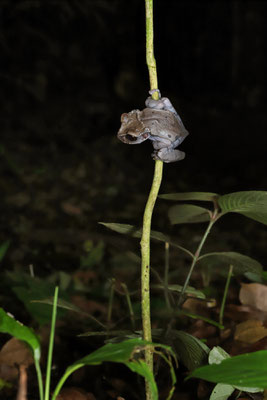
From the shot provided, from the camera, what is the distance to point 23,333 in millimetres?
606

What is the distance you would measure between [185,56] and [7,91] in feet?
6.20

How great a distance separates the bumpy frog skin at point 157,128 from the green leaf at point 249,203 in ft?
0.60

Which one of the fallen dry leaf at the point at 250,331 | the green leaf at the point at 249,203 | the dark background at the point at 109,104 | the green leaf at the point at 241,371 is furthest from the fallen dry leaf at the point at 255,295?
the dark background at the point at 109,104

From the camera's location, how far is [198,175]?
14.1ft

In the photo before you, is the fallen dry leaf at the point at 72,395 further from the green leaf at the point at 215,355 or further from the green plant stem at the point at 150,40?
the green plant stem at the point at 150,40

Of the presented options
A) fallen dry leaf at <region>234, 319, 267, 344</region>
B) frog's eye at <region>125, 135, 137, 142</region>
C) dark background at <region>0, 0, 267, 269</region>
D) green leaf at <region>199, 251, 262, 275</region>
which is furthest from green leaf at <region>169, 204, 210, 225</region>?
dark background at <region>0, 0, 267, 269</region>

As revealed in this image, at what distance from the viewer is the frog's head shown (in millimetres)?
683

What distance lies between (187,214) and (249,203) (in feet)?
0.65

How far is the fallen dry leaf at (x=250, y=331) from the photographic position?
1009 mm

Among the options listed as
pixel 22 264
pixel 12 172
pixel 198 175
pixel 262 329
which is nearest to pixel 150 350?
pixel 262 329

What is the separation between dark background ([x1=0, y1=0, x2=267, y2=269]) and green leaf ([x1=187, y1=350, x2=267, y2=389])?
231 cm

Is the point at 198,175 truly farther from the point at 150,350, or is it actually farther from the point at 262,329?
the point at 150,350

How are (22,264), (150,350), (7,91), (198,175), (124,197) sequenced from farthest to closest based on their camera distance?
(7,91)
(198,175)
(124,197)
(22,264)
(150,350)

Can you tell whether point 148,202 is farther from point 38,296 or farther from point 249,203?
point 38,296
